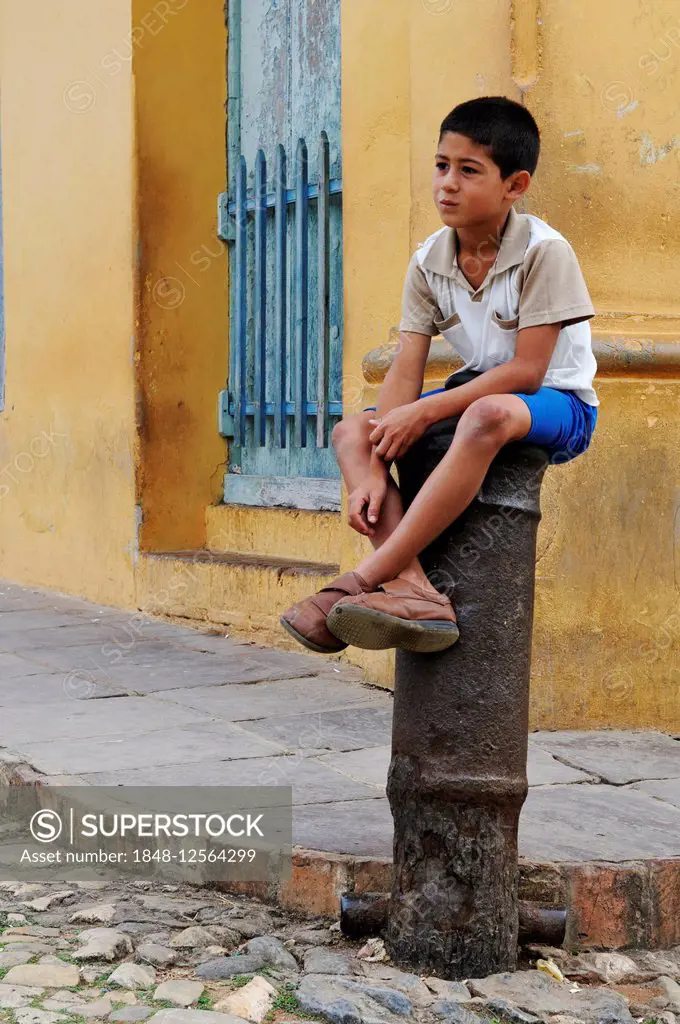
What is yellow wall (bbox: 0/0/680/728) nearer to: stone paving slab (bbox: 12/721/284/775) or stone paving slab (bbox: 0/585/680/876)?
stone paving slab (bbox: 0/585/680/876)

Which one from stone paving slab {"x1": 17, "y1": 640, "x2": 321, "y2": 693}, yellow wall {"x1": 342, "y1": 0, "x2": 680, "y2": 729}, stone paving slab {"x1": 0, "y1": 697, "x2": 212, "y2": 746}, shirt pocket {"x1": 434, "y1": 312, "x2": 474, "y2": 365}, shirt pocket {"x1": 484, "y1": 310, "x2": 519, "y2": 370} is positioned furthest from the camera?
stone paving slab {"x1": 17, "y1": 640, "x2": 321, "y2": 693}

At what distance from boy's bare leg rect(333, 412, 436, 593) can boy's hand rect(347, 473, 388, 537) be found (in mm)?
17

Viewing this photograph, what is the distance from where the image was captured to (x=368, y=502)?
3029 mm

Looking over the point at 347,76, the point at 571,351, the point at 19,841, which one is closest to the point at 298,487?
the point at 347,76

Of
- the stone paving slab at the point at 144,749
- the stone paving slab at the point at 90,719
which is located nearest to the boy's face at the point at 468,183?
the stone paving slab at the point at 144,749

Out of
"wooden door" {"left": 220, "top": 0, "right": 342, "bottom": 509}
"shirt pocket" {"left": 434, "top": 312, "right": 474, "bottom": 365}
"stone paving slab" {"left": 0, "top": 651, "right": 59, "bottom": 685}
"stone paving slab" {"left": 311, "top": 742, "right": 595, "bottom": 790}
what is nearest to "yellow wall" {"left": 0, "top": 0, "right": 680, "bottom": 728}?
"wooden door" {"left": 220, "top": 0, "right": 342, "bottom": 509}

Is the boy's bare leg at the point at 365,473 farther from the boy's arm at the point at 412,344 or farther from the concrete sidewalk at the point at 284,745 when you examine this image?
the concrete sidewalk at the point at 284,745

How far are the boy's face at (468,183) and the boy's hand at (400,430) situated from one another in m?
0.42

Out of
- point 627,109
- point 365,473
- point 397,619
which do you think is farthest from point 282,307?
point 397,619

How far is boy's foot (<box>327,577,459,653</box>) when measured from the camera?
9.16 ft

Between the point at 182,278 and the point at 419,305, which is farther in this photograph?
the point at 182,278

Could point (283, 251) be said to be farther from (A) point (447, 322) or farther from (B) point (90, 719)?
(A) point (447, 322)

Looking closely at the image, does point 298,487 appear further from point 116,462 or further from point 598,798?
point 598,798

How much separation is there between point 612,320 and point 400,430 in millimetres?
2093
